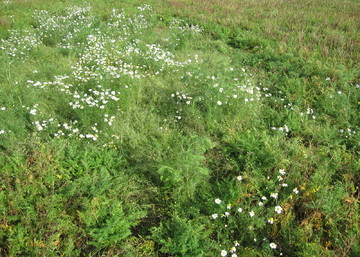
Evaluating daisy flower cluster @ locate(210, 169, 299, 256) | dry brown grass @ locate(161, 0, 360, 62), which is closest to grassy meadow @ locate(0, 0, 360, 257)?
daisy flower cluster @ locate(210, 169, 299, 256)

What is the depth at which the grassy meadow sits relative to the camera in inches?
114

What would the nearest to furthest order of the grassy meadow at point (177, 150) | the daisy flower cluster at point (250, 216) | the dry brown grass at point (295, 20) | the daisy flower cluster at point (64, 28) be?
the grassy meadow at point (177, 150), the daisy flower cluster at point (250, 216), the daisy flower cluster at point (64, 28), the dry brown grass at point (295, 20)

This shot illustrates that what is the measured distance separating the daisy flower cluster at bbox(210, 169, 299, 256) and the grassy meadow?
0.06 feet

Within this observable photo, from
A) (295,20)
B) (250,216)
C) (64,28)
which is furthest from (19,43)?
(295,20)

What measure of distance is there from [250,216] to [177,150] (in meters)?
1.43

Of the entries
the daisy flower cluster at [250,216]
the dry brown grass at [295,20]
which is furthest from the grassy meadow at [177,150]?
the dry brown grass at [295,20]

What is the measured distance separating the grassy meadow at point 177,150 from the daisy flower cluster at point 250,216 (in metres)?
0.02

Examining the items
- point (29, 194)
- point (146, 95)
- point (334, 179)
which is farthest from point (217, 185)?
point (146, 95)

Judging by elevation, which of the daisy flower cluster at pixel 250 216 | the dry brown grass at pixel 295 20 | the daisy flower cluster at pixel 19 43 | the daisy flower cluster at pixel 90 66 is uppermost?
the dry brown grass at pixel 295 20

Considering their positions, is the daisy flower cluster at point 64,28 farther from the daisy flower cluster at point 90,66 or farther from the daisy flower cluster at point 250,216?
the daisy flower cluster at point 250,216

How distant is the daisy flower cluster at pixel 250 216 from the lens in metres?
3.01

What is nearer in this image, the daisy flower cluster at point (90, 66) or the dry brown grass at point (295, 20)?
the daisy flower cluster at point (90, 66)

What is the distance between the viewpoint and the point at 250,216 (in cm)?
315

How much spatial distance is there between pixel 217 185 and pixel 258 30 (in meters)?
8.56
